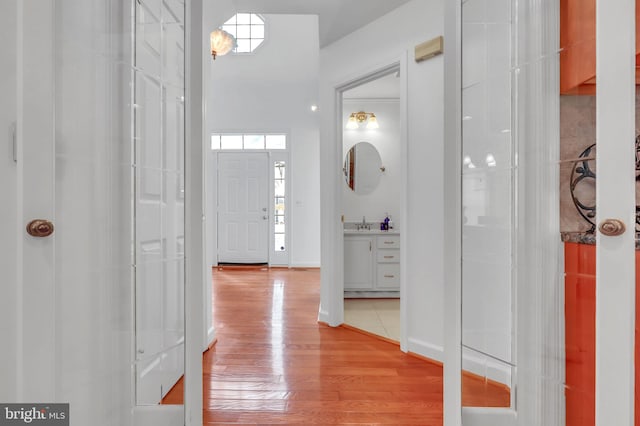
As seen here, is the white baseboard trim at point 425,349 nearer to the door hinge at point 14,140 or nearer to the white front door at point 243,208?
the door hinge at point 14,140

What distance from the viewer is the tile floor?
3009 mm

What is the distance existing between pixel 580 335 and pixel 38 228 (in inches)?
66.0

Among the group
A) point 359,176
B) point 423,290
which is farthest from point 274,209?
point 423,290

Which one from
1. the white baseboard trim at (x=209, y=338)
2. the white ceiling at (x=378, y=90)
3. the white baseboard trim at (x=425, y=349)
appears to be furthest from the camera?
the white ceiling at (x=378, y=90)

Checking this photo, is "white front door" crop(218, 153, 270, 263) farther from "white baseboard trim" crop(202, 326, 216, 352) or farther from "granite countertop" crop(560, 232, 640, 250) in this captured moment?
"granite countertop" crop(560, 232, 640, 250)

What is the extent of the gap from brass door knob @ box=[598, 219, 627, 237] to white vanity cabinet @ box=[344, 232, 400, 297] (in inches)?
120

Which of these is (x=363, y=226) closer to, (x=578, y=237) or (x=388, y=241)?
(x=388, y=241)

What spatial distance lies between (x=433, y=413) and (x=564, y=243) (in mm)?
1069

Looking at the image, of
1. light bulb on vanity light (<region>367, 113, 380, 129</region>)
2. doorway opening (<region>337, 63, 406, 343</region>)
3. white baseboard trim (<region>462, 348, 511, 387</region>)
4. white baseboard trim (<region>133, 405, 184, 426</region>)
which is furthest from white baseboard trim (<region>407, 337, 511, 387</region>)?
light bulb on vanity light (<region>367, 113, 380, 129</region>)

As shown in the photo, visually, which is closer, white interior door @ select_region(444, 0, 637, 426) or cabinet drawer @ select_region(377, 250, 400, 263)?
white interior door @ select_region(444, 0, 637, 426)

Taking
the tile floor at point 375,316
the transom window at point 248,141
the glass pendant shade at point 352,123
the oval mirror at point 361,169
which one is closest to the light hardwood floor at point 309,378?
the tile floor at point 375,316

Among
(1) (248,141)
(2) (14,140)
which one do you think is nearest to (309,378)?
(2) (14,140)

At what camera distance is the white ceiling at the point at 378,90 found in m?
4.39

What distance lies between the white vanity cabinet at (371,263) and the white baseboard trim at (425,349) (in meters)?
1.49
